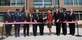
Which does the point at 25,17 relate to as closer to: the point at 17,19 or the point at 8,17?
the point at 17,19

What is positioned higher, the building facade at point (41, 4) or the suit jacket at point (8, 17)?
the suit jacket at point (8, 17)

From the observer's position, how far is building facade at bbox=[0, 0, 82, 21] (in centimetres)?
5347

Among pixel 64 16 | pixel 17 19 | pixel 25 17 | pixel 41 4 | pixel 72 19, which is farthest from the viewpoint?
pixel 41 4

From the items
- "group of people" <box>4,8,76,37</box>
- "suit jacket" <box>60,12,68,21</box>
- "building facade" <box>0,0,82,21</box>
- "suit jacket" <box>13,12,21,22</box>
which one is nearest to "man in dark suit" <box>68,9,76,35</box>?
"group of people" <box>4,8,76,37</box>

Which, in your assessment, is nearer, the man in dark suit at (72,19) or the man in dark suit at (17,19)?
the man in dark suit at (17,19)

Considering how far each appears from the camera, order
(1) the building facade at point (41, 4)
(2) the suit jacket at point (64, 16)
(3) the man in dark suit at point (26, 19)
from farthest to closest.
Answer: (1) the building facade at point (41, 4) → (2) the suit jacket at point (64, 16) → (3) the man in dark suit at point (26, 19)

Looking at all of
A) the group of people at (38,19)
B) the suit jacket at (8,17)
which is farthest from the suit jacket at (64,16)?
the suit jacket at (8,17)

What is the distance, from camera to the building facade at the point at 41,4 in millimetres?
53469

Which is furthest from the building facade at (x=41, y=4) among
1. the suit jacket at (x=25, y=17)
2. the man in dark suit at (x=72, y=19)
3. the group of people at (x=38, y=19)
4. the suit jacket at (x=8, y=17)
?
the suit jacket at (x=8, y=17)

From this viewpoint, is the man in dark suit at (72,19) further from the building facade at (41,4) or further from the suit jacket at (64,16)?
the building facade at (41,4)

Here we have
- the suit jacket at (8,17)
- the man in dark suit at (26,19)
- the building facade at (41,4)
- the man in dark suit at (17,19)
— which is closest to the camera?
the man in dark suit at (17,19)

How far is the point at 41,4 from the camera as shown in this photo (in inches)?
2101

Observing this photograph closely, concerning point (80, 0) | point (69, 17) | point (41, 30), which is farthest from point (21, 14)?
point (80, 0)

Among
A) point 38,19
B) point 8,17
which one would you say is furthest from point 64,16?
point 8,17
